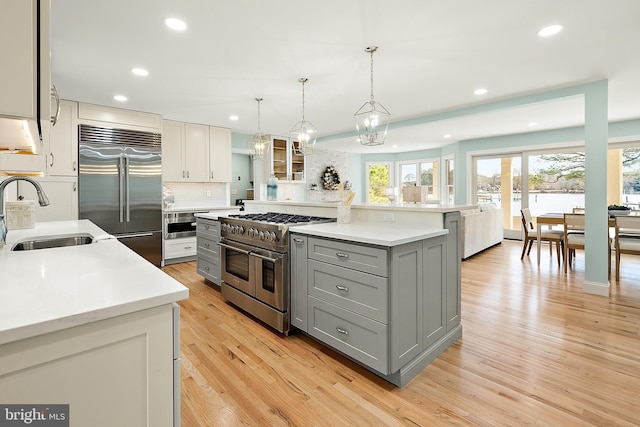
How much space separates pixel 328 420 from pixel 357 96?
12.5 feet

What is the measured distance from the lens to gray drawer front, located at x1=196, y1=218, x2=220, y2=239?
3740mm

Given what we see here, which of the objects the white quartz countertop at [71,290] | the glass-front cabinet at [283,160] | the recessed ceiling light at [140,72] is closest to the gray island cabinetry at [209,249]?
the recessed ceiling light at [140,72]

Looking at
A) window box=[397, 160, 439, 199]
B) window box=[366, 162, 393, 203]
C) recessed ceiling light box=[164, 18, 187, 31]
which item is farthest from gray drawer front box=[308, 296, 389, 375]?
window box=[366, 162, 393, 203]

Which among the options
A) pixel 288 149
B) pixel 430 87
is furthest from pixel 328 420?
pixel 288 149

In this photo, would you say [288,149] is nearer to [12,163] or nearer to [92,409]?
[12,163]

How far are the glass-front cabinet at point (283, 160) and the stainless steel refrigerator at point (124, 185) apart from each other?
2362mm

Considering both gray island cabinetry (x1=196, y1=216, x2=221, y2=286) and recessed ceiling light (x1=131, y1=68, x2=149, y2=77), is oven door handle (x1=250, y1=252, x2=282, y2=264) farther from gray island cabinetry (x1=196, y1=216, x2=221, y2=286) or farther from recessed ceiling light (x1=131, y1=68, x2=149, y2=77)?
recessed ceiling light (x1=131, y1=68, x2=149, y2=77)

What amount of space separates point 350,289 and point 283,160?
5.17m

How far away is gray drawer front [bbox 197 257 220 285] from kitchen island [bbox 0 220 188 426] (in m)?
2.74

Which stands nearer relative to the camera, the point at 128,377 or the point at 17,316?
the point at 17,316

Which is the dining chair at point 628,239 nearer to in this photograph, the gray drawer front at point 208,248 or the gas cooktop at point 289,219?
the gas cooktop at point 289,219

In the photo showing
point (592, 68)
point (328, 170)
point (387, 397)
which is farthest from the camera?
point (328, 170)

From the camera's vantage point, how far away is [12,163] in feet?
6.70
